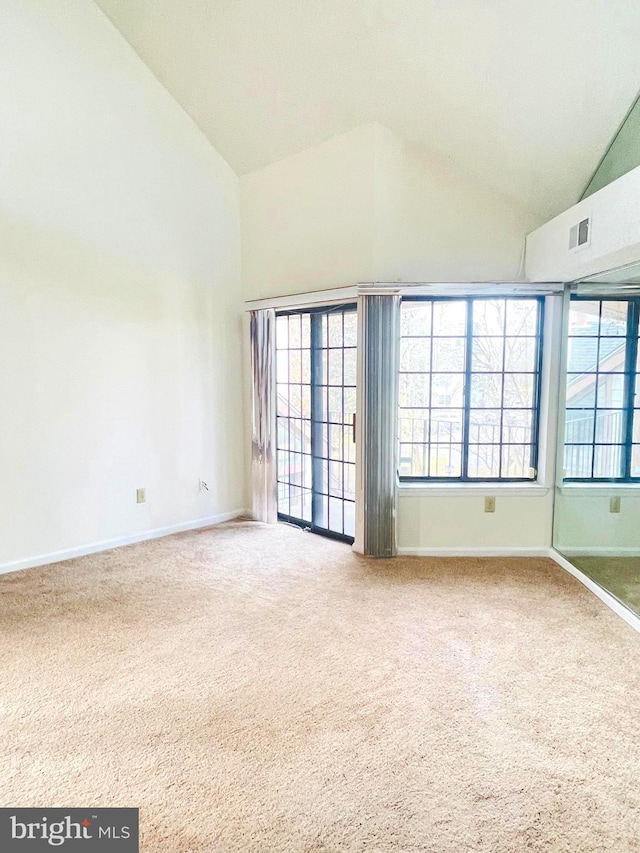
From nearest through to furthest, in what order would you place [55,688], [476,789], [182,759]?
[476,789] < [182,759] < [55,688]

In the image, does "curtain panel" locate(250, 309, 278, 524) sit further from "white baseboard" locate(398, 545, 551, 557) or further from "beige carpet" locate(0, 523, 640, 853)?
"white baseboard" locate(398, 545, 551, 557)

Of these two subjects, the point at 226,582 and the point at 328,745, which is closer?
the point at 328,745

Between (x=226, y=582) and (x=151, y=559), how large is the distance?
0.81 meters

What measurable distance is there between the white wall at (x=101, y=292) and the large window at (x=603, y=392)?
10.0 feet

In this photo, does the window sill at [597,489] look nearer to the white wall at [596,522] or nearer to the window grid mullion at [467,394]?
the white wall at [596,522]

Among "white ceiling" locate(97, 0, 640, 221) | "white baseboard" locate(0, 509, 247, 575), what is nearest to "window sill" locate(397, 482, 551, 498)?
"white baseboard" locate(0, 509, 247, 575)

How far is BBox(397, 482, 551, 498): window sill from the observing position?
3.95 m

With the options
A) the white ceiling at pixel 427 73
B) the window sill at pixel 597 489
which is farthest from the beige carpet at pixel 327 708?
the white ceiling at pixel 427 73

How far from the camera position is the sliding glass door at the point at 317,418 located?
427 cm

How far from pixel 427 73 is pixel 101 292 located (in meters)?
2.81

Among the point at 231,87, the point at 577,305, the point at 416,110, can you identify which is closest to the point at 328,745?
the point at 577,305

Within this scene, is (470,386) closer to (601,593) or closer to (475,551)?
(475,551)

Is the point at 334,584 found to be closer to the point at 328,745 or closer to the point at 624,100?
the point at 328,745

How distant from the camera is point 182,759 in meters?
1.93
